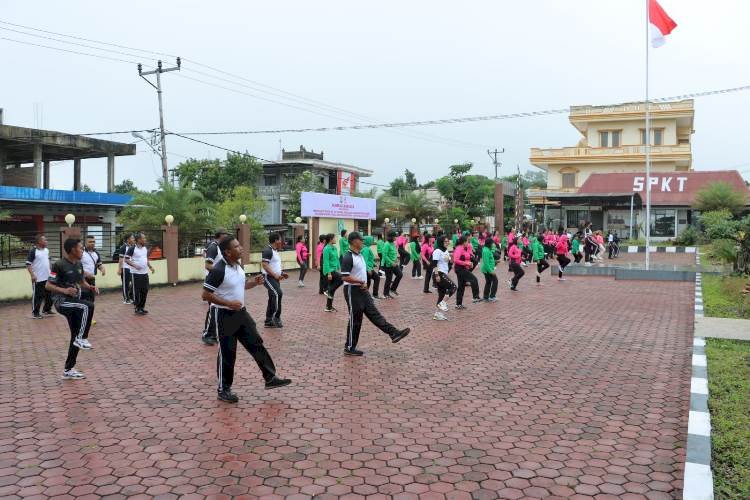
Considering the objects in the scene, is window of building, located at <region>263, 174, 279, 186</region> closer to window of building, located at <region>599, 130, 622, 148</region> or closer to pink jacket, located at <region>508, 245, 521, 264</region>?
window of building, located at <region>599, 130, 622, 148</region>

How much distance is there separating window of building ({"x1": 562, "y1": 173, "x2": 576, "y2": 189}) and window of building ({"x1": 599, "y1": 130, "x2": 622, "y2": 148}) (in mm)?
2925

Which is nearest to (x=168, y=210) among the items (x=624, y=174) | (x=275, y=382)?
(x=275, y=382)

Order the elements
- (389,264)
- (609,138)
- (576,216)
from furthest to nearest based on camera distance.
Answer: (609,138)
(576,216)
(389,264)

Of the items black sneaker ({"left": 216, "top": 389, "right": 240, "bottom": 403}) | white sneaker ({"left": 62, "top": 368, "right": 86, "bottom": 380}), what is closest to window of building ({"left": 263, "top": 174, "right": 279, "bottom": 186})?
white sneaker ({"left": 62, "top": 368, "right": 86, "bottom": 380})

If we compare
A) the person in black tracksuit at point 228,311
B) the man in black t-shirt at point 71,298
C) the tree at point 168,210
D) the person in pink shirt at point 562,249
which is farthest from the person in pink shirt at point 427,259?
the person in black tracksuit at point 228,311

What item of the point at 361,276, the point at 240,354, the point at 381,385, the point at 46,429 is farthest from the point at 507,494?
the point at 240,354

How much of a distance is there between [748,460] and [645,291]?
11.9m

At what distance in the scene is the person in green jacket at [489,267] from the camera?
1280 centimetres

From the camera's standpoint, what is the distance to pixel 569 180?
1758 inches

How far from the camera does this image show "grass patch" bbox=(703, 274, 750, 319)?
10.6m

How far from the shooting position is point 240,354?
7.68 metres

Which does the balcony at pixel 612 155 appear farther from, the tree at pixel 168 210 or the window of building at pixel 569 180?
the tree at pixel 168 210

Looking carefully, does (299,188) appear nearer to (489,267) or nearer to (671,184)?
(671,184)

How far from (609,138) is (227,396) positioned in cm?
4318
